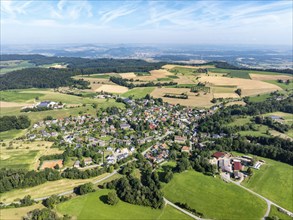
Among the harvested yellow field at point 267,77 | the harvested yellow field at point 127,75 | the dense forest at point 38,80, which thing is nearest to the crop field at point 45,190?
the dense forest at point 38,80

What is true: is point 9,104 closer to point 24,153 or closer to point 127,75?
point 24,153

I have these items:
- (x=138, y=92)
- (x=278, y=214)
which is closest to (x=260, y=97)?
(x=138, y=92)

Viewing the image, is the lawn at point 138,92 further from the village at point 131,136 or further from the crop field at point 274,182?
the crop field at point 274,182

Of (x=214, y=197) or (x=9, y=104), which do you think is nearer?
(x=214, y=197)

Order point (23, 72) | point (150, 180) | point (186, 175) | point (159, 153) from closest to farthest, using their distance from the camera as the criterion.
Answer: point (150, 180)
point (186, 175)
point (159, 153)
point (23, 72)

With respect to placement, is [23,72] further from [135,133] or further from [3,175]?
[3,175]

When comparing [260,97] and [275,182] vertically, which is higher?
[260,97]

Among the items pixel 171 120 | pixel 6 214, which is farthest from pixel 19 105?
pixel 6 214
